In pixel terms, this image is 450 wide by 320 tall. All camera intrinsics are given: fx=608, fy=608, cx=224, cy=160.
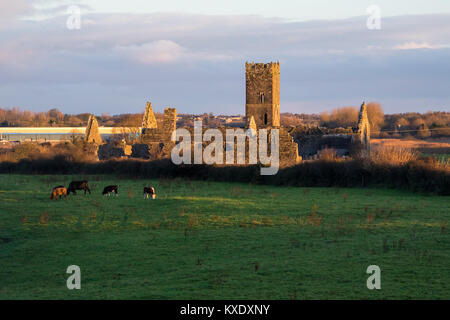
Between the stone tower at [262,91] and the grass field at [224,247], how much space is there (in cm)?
3415

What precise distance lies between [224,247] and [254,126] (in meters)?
30.4

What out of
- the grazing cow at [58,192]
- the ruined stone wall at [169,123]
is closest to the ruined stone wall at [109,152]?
the ruined stone wall at [169,123]

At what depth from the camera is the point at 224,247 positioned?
1431 cm

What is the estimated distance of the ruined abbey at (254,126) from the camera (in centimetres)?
3628

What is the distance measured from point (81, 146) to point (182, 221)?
35157 mm

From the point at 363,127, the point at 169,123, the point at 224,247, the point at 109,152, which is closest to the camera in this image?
the point at 224,247

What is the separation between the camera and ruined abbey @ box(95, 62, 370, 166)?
36281mm

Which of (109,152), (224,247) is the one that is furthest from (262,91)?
(224,247)

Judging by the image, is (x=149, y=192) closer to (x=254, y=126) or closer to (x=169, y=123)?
(x=169, y=123)

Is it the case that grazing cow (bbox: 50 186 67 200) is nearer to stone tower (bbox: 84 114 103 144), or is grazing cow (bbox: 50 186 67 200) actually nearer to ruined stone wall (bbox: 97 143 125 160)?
ruined stone wall (bbox: 97 143 125 160)

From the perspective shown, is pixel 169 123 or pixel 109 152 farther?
pixel 109 152

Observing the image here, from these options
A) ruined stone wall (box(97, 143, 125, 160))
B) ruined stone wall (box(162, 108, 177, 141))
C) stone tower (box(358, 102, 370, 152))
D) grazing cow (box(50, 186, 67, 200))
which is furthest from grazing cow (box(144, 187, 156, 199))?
stone tower (box(358, 102, 370, 152))

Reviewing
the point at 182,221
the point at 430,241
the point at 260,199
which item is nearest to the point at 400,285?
the point at 430,241

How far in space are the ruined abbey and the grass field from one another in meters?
13.1
